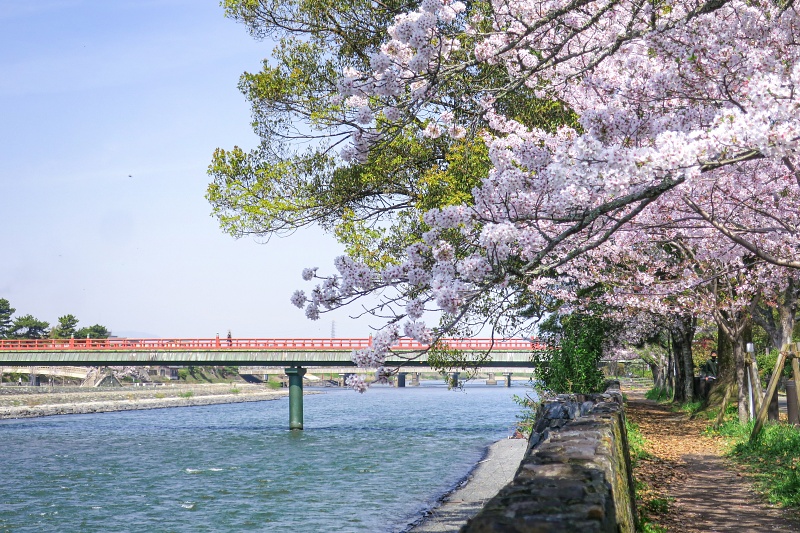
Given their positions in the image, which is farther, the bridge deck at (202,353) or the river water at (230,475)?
the bridge deck at (202,353)

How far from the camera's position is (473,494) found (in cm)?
1758

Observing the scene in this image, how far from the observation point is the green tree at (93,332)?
331 ft

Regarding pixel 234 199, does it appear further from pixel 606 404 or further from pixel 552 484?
pixel 552 484

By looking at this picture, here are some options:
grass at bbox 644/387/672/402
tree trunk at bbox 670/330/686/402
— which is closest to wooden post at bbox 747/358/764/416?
tree trunk at bbox 670/330/686/402

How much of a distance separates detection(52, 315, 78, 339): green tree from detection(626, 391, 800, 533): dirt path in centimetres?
9139

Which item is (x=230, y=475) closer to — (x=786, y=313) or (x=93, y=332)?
(x=786, y=313)

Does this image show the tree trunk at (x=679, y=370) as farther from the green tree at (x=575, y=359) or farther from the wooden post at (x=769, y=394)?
the wooden post at (x=769, y=394)

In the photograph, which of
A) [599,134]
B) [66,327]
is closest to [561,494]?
[599,134]

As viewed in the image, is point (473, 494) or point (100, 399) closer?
point (473, 494)

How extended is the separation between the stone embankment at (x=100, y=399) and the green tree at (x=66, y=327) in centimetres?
1448

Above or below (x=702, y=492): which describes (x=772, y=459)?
above

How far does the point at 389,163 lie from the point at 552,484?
40.3 ft

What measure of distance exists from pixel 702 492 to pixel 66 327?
9798 centimetres

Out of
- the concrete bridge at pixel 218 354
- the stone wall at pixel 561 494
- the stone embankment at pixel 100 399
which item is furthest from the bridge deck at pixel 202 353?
the stone wall at pixel 561 494
